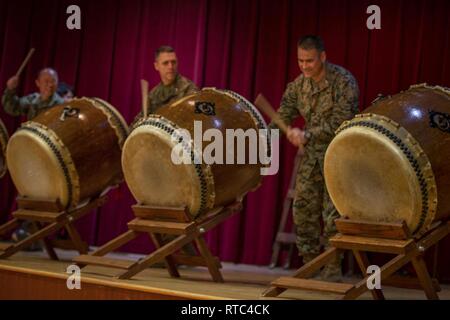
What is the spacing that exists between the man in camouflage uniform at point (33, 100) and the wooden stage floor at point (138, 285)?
1066mm

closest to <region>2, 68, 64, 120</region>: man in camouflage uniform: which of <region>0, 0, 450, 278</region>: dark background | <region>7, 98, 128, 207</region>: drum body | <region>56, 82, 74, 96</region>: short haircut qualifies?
<region>56, 82, 74, 96</region>: short haircut

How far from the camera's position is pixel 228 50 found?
5.38 m

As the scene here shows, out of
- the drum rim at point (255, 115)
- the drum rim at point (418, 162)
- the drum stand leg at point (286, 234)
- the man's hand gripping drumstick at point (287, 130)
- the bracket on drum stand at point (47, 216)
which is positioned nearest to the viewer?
the drum rim at point (418, 162)

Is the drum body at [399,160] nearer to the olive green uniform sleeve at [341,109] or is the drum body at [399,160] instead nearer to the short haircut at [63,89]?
the olive green uniform sleeve at [341,109]

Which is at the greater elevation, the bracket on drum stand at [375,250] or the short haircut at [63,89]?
the short haircut at [63,89]

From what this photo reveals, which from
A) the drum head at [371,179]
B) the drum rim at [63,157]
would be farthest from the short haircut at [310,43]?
the drum rim at [63,157]

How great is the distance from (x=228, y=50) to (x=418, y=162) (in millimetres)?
2446

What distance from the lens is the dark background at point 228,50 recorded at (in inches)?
183

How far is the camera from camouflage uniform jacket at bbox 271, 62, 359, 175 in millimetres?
4016

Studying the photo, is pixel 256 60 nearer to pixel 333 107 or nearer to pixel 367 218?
pixel 333 107

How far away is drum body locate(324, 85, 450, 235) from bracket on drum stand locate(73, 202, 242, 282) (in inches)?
34.5

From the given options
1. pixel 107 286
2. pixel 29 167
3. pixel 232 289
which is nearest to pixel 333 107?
pixel 232 289

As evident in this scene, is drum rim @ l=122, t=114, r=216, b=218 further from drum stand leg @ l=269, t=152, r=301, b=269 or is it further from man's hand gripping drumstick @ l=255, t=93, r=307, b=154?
drum stand leg @ l=269, t=152, r=301, b=269

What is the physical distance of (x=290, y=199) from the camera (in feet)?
16.5
